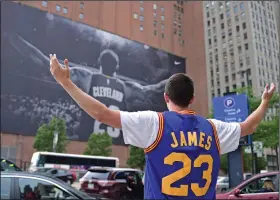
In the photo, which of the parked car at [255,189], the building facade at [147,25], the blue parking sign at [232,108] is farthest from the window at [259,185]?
the building facade at [147,25]

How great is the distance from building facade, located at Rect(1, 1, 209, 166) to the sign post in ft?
143

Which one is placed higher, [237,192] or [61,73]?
[61,73]

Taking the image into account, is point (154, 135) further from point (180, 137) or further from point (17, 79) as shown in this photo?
point (17, 79)

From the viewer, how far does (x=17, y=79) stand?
52.7m

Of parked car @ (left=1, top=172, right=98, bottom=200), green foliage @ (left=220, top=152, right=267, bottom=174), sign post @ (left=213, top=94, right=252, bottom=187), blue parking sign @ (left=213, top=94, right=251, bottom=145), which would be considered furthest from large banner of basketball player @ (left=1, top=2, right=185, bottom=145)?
parked car @ (left=1, top=172, right=98, bottom=200)

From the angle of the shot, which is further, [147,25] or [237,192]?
[147,25]

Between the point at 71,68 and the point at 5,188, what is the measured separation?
54.5 m

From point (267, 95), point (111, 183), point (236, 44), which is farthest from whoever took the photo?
point (236, 44)

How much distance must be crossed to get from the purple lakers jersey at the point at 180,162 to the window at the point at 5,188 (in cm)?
440

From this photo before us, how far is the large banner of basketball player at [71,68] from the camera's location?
52.3 metres

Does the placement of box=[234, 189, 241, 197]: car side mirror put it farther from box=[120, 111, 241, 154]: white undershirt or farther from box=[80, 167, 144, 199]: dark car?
box=[120, 111, 241, 154]: white undershirt

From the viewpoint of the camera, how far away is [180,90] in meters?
2.09

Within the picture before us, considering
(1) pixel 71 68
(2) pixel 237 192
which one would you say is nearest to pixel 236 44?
(1) pixel 71 68

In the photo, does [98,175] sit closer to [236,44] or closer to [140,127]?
[140,127]
